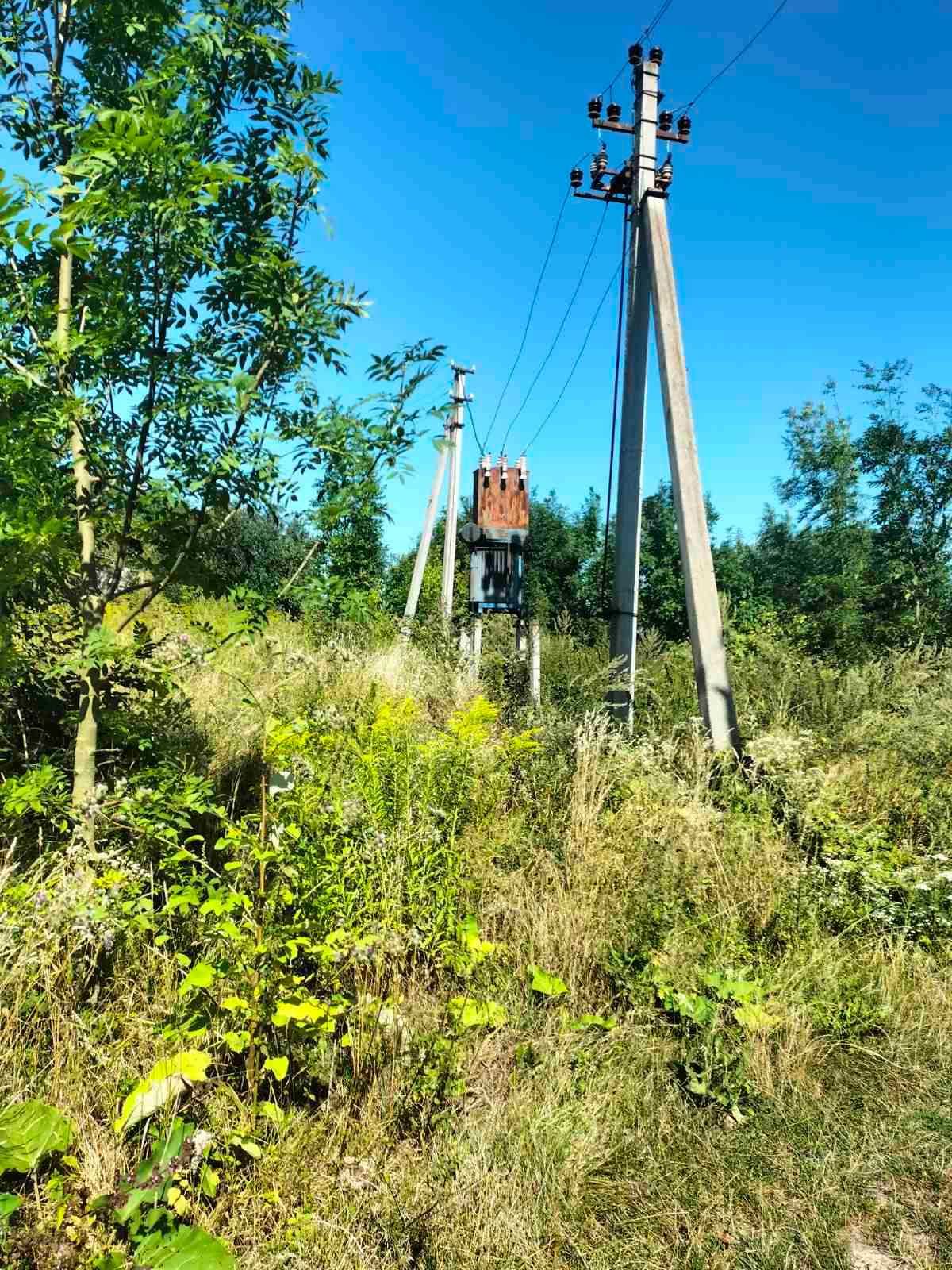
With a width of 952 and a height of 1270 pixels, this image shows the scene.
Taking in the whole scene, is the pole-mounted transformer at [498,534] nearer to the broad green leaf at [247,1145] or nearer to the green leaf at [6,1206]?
the broad green leaf at [247,1145]

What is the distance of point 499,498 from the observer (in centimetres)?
1005

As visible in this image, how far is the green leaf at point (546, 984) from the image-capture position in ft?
9.29

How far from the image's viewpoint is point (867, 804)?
4.58 metres

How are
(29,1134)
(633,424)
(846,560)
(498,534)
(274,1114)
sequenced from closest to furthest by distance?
(29,1134) < (274,1114) < (633,424) < (498,534) < (846,560)

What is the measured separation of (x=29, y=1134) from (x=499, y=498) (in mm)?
8928

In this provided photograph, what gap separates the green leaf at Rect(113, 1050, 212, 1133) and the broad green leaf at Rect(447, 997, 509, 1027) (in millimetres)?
890

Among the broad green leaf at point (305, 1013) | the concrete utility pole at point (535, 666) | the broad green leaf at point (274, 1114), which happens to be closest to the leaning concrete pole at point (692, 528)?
the concrete utility pole at point (535, 666)

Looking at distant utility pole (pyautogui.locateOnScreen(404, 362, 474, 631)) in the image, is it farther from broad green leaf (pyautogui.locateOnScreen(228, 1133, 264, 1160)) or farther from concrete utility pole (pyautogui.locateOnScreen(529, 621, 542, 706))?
broad green leaf (pyautogui.locateOnScreen(228, 1133, 264, 1160))

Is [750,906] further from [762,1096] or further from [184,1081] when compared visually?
[184,1081]

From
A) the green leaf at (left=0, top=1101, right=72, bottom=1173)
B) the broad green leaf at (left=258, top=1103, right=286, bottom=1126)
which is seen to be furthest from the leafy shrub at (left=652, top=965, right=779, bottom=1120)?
the green leaf at (left=0, top=1101, right=72, bottom=1173)

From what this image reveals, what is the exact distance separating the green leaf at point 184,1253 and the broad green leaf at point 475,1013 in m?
1.00

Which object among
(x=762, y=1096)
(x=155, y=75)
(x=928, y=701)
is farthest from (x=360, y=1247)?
(x=928, y=701)

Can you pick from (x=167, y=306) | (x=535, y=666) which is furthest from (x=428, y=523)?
(x=167, y=306)

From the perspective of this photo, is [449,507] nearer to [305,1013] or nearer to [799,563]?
[799,563]
